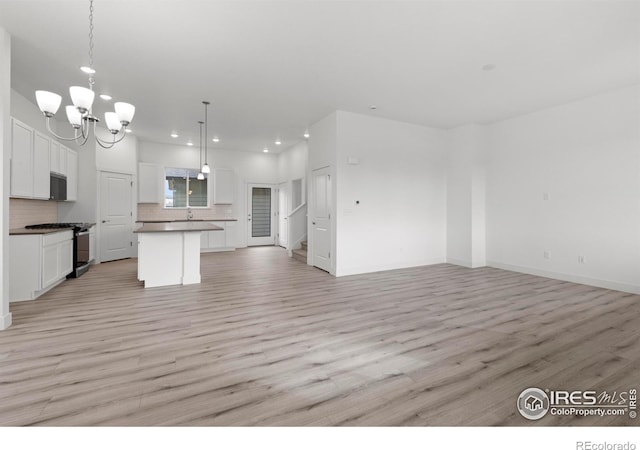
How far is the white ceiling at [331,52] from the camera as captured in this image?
2.80 meters

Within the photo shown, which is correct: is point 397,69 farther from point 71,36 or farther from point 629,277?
point 629,277

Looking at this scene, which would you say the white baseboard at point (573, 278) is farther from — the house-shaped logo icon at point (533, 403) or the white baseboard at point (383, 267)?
the house-shaped logo icon at point (533, 403)

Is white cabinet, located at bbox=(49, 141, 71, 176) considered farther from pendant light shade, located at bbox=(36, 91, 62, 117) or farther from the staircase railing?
the staircase railing

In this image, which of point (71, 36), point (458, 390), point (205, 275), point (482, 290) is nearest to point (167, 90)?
point (71, 36)

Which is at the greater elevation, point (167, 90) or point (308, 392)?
point (167, 90)

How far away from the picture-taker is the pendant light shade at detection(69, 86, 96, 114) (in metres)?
2.27

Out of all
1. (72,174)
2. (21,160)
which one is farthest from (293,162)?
(21,160)

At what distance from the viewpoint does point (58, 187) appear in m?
5.42

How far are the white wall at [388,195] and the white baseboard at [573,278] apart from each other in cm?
130

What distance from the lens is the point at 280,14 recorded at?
2844 millimetres

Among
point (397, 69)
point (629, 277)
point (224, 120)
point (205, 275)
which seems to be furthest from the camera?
point (224, 120)

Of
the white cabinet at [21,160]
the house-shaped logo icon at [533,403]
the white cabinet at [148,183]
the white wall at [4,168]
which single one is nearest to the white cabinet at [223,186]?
the white cabinet at [148,183]

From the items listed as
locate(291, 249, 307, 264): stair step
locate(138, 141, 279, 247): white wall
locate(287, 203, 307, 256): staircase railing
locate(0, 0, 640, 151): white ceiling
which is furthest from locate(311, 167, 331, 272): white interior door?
locate(138, 141, 279, 247): white wall
